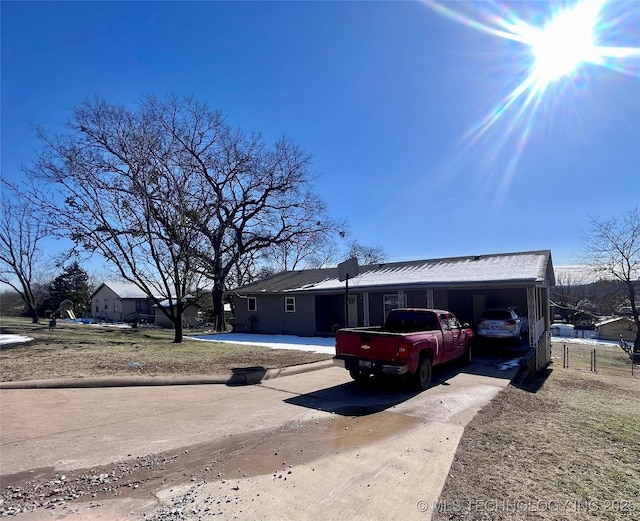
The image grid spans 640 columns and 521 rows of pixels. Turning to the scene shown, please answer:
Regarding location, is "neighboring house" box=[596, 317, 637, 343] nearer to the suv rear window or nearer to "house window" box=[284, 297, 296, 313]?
the suv rear window

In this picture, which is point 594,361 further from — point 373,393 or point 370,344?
point 370,344

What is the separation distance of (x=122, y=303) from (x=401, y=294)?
139 ft

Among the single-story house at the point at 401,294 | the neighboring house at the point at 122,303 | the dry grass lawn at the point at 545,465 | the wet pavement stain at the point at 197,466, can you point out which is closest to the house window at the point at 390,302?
the single-story house at the point at 401,294

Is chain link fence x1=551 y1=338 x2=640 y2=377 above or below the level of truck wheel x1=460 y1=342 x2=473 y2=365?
below

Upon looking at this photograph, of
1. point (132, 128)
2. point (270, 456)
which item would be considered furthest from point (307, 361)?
point (132, 128)

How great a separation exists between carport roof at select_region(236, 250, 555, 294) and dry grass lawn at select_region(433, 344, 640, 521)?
25.1ft

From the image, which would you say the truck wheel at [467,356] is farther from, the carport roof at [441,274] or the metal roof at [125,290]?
the metal roof at [125,290]

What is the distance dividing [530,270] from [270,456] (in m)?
13.7

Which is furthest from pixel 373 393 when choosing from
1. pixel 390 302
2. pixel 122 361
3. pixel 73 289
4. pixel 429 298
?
pixel 73 289

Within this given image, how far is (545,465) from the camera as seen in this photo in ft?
14.9

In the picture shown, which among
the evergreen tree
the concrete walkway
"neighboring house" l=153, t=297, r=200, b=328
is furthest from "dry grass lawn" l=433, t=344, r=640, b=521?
the evergreen tree

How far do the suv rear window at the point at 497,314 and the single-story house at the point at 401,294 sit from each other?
1.13 m

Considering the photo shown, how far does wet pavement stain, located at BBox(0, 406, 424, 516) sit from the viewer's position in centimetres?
373

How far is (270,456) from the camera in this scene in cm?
472
